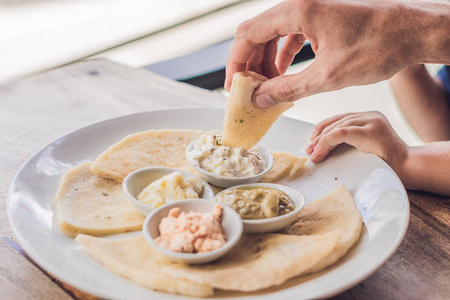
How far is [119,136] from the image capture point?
2291mm

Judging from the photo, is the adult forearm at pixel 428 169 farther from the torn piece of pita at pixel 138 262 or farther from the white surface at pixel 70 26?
the white surface at pixel 70 26

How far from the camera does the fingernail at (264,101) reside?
1.88 metres

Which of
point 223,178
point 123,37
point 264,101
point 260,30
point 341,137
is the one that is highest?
point 260,30

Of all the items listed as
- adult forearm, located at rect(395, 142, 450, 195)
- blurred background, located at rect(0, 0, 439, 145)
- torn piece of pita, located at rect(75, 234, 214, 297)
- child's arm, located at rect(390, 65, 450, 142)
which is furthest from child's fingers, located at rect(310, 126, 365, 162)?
blurred background, located at rect(0, 0, 439, 145)

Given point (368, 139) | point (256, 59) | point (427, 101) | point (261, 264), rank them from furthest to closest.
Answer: point (427, 101) → point (256, 59) → point (368, 139) → point (261, 264)

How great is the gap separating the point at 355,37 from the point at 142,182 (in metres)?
0.92

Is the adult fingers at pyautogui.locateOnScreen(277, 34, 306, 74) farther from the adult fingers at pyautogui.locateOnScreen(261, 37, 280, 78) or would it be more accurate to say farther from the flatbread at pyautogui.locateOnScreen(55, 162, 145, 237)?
the flatbread at pyautogui.locateOnScreen(55, 162, 145, 237)

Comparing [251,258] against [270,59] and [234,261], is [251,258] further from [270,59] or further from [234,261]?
[270,59]

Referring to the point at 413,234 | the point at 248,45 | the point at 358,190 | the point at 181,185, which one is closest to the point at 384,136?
the point at 358,190

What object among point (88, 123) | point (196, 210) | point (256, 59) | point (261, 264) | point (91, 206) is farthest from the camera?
point (88, 123)

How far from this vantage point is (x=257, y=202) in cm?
166

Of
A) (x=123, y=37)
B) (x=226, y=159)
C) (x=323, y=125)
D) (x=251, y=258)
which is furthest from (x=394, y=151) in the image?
(x=123, y=37)

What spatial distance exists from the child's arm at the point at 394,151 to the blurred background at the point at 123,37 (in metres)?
2.78

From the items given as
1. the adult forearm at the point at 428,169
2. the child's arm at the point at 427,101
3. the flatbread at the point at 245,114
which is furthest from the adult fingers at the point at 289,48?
the child's arm at the point at 427,101
